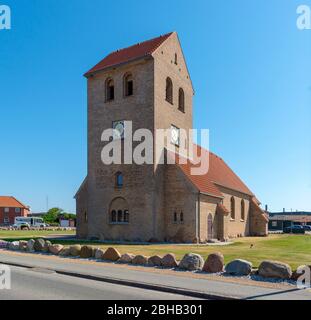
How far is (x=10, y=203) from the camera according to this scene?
96875 mm

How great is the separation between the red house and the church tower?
223 ft

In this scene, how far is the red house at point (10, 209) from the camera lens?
94.6m

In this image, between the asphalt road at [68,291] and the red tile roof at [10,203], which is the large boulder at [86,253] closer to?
the asphalt road at [68,291]

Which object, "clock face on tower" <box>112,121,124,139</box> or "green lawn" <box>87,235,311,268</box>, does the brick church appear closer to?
"clock face on tower" <box>112,121,124,139</box>

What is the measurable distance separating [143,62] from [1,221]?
7833 cm

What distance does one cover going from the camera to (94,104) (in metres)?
33.8

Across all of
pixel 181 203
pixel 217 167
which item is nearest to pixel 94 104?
pixel 181 203

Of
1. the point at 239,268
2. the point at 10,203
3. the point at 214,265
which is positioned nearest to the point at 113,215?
the point at 214,265

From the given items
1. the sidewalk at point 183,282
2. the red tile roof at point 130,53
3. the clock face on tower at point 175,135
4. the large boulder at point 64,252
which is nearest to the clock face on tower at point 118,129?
the clock face on tower at point 175,135

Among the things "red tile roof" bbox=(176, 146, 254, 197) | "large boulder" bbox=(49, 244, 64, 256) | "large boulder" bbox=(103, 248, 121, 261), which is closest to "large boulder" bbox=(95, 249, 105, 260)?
"large boulder" bbox=(103, 248, 121, 261)

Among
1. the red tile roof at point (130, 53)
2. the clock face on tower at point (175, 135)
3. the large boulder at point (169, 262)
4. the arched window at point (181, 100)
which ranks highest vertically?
the red tile roof at point (130, 53)

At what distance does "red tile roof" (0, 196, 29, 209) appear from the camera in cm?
9543

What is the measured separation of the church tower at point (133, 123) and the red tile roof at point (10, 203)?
68.3 m
